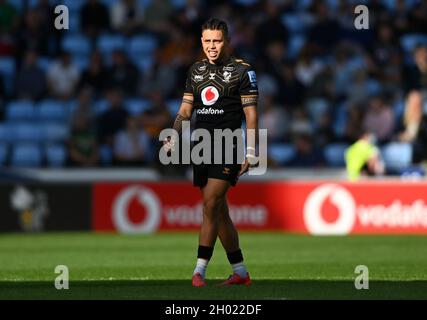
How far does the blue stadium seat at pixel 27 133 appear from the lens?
23.2 meters

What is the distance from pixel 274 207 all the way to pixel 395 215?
81.1 inches

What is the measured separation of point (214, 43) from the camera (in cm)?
1060

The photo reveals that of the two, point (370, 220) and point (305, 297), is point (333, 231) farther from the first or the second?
point (305, 297)

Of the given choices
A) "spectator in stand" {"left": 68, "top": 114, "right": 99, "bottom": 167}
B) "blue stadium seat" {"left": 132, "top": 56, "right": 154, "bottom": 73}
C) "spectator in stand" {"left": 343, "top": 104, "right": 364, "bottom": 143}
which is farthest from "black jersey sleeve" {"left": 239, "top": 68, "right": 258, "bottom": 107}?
"blue stadium seat" {"left": 132, "top": 56, "right": 154, "bottom": 73}

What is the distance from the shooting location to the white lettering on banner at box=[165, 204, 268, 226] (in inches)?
815

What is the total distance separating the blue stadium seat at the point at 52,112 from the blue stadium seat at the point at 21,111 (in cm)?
16

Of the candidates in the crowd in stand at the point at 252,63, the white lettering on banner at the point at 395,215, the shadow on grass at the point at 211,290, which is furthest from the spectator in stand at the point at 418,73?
the shadow on grass at the point at 211,290

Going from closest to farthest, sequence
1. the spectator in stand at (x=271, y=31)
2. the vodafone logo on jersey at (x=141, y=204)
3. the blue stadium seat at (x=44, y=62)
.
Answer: the vodafone logo on jersey at (x=141, y=204), the spectator in stand at (x=271, y=31), the blue stadium seat at (x=44, y=62)

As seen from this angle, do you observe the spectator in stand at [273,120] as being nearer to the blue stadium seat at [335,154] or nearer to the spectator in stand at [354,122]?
the blue stadium seat at [335,154]

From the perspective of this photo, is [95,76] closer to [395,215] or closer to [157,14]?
[157,14]

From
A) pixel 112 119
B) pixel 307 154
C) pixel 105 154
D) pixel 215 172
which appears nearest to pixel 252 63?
pixel 307 154

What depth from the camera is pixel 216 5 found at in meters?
25.0

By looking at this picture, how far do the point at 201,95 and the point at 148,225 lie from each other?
33.5 feet
